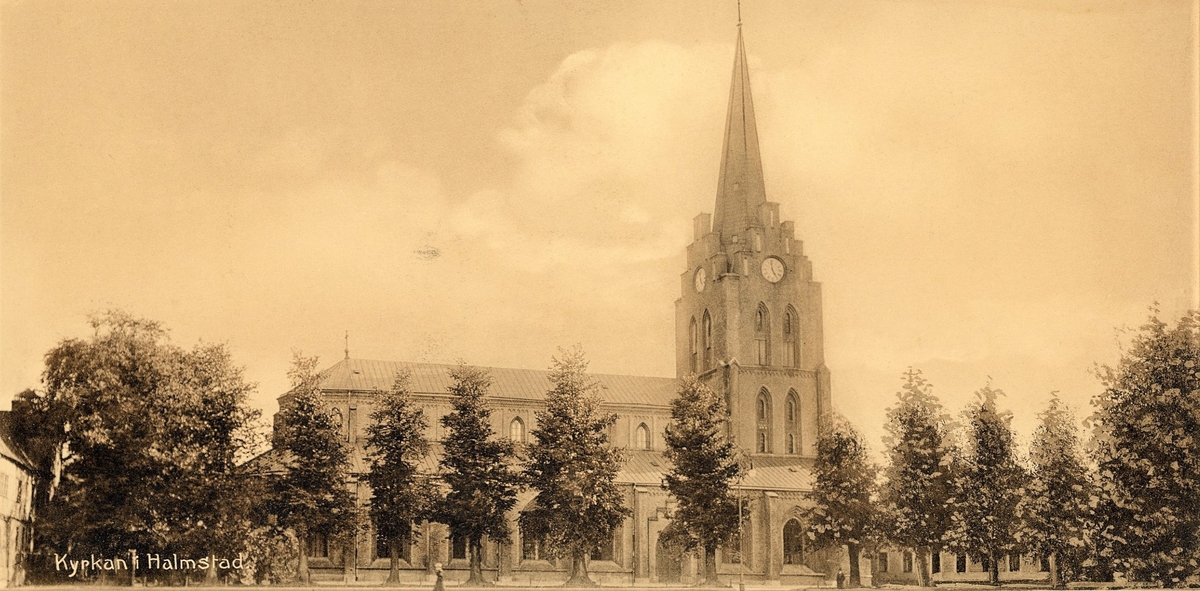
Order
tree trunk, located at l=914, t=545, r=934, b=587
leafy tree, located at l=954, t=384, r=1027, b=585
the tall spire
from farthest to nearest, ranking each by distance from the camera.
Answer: tree trunk, located at l=914, t=545, r=934, b=587 → leafy tree, located at l=954, t=384, r=1027, b=585 → the tall spire

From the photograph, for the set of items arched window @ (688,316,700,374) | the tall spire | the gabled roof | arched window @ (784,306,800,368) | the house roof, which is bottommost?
the house roof

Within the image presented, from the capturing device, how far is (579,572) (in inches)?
953

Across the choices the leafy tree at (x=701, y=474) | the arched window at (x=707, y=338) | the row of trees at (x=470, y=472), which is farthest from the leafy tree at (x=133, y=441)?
the arched window at (x=707, y=338)

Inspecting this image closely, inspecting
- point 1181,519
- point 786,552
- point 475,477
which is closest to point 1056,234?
point 1181,519

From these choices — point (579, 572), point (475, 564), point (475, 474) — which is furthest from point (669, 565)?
point (475, 474)

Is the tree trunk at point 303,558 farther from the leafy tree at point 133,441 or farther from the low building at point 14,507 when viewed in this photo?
the low building at point 14,507

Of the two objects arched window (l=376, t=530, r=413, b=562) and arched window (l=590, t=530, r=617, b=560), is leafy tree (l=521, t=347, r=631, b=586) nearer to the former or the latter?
arched window (l=590, t=530, r=617, b=560)

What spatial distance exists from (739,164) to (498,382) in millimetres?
6758

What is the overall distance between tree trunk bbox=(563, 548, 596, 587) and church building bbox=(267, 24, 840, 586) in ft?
Answer: 1.12

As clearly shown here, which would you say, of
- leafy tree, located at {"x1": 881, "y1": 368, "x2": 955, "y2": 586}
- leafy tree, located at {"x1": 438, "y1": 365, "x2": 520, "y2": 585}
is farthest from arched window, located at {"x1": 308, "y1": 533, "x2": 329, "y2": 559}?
leafy tree, located at {"x1": 881, "y1": 368, "x2": 955, "y2": 586}

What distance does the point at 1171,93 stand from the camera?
2314cm

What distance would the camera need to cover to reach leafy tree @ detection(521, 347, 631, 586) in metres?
24.0

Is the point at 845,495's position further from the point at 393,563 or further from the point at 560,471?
the point at 393,563

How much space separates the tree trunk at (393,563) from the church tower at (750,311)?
22.3ft
